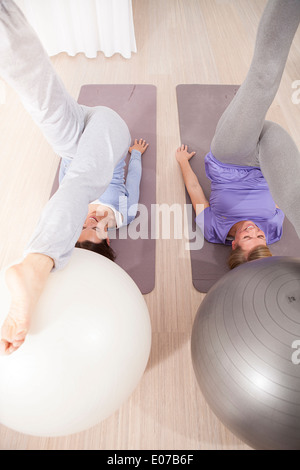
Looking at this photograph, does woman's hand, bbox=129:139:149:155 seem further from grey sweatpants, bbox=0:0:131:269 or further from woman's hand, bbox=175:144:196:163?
grey sweatpants, bbox=0:0:131:269

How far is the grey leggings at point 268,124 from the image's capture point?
3.28 ft

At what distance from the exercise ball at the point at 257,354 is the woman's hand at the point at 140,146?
A: 114 centimetres

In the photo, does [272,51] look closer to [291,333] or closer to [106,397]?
[291,333]

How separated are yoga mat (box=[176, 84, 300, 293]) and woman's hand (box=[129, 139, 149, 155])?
0.24 m

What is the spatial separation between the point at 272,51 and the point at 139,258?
3.33 ft

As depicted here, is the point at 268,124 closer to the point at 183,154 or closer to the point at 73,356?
the point at 183,154

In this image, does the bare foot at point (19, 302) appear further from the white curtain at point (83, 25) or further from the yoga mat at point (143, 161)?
the white curtain at point (83, 25)

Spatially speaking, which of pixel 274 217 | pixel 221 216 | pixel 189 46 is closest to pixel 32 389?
pixel 221 216

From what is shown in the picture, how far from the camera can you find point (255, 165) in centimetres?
142

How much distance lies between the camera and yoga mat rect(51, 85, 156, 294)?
1462mm

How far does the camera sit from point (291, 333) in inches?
29.3

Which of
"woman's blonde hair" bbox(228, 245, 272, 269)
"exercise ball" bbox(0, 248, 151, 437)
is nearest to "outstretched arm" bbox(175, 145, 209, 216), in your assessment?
"woman's blonde hair" bbox(228, 245, 272, 269)

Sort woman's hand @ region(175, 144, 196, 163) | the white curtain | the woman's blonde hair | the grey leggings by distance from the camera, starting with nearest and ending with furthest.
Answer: the grey leggings, the woman's blonde hair, woman's hand @ region(175, 144, 196, 163), the white curtain
